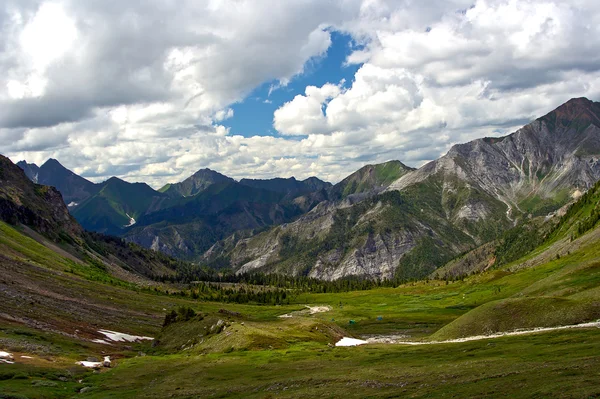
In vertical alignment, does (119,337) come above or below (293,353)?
below

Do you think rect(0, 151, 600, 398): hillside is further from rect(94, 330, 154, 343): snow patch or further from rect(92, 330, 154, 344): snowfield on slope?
rect(94, 330, 154, 343): snow patch

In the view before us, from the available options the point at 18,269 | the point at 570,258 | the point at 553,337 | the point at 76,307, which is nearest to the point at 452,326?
the point at 553,337

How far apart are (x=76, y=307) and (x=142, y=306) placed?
48.4 metres

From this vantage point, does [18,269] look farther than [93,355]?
Yes

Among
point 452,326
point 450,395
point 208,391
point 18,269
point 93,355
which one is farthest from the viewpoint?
point 18,269

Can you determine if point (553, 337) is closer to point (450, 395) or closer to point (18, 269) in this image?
point (450, 395)

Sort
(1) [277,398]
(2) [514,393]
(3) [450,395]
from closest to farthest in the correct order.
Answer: (2) [514,393] < (3) [450,395] < (1) [277,398]

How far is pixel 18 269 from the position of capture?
169m

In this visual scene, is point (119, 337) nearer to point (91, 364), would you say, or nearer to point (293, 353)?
point (91, 364)

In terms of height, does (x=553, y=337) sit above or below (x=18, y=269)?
below

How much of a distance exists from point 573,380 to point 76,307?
136 m

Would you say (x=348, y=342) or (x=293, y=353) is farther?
(x=348, y=342)

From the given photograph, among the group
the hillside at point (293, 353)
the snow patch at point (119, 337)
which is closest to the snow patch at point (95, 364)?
the hillside at point (293, 353)

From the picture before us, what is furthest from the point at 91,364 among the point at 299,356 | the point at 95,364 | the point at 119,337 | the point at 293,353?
the point at 119,337
